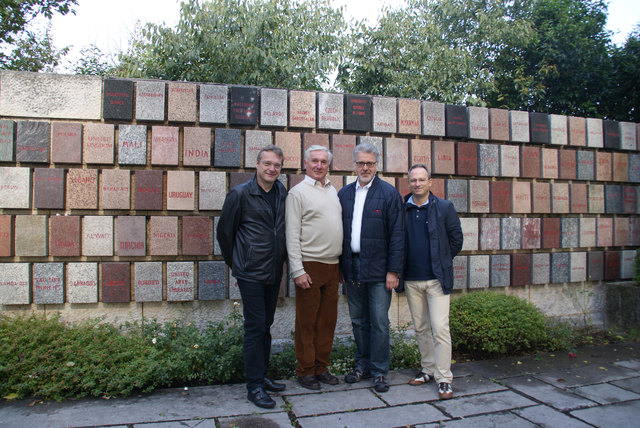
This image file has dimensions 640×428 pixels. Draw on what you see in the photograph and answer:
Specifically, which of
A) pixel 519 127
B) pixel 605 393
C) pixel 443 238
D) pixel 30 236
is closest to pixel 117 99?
pixel 30 236

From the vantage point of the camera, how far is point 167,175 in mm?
4152

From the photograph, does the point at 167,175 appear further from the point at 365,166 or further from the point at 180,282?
the point at 365,166

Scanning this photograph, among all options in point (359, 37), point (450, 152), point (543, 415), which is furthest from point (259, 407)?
point (359, 37)

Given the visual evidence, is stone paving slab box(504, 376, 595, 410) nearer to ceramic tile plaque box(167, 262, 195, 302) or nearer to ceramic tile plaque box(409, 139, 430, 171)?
ceramic tile plaque box(409, 139, 430, 171)

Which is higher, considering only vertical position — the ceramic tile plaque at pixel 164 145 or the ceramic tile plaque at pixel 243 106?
the ceramic tile plaque at pixel 243 106

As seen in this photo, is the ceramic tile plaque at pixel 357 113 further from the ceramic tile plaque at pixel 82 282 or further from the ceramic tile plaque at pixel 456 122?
the ceramic tile plaque at pixel 82 282

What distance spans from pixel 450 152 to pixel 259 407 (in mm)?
3529

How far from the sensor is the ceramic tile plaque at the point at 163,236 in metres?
4.10

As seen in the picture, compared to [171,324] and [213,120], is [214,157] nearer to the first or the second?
[213,120]

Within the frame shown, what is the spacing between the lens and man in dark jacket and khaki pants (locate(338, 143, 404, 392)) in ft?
10.6

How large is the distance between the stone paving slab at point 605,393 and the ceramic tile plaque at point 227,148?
355cm

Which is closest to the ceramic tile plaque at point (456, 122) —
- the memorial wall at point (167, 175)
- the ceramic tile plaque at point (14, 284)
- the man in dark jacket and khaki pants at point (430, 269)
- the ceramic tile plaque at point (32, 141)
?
the memorial wall at point (167, 175)

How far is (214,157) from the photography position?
4.25 m

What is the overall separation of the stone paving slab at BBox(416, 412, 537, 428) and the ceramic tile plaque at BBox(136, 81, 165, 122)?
140 inches
